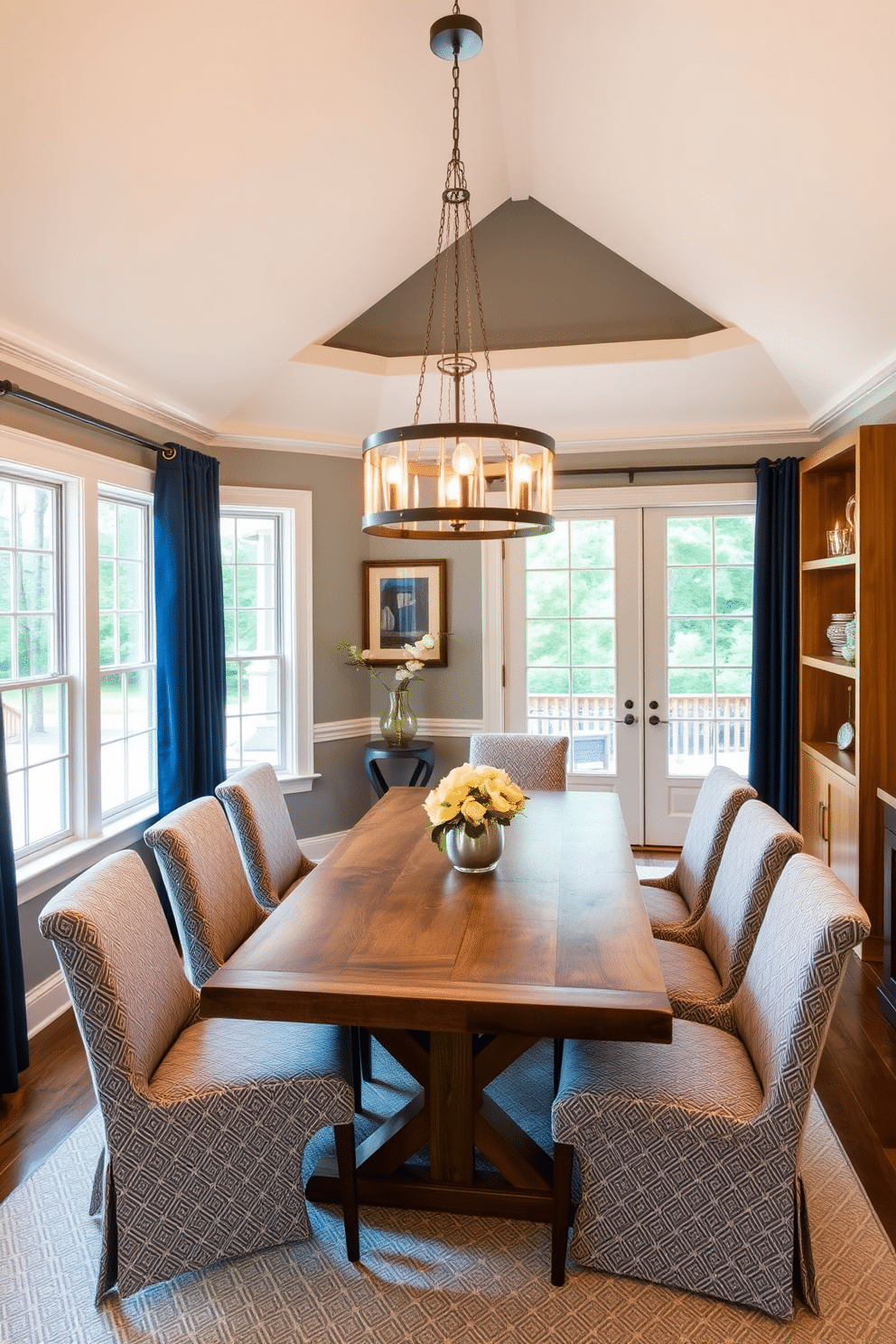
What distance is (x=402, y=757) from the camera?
4992 millimetres

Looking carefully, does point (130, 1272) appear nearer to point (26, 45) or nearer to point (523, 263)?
point (26, 45)

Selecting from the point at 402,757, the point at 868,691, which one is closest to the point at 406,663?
the point at 402,757

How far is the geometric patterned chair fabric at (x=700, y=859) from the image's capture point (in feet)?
9.58

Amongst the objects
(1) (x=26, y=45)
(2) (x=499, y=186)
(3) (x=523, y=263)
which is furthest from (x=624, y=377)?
(1) (x=26, y=45)

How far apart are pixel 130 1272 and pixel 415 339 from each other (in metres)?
4.43

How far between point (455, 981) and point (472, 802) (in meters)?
0.67

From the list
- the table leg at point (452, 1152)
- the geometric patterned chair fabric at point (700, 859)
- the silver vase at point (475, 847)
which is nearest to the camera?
the table leg at point (452, 1152)

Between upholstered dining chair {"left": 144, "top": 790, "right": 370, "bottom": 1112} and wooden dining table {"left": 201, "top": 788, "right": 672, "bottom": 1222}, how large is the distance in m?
0.25

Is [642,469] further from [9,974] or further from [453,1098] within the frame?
[9,974]

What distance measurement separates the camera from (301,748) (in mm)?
5094

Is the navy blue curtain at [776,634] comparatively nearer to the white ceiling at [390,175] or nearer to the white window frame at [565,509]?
the white window frame at [565,509]

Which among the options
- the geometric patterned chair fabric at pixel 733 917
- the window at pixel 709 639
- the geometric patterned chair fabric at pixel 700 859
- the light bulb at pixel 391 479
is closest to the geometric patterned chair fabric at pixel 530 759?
the geometric patterned chair fabric at pixel 700 859

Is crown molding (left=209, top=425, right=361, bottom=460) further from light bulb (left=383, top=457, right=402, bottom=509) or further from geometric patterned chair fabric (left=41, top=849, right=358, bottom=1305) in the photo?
geometric patterned chair fabric (left=41, top=849, right=358, bottom=1305)

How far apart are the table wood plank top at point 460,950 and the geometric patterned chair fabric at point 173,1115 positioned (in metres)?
0.23
